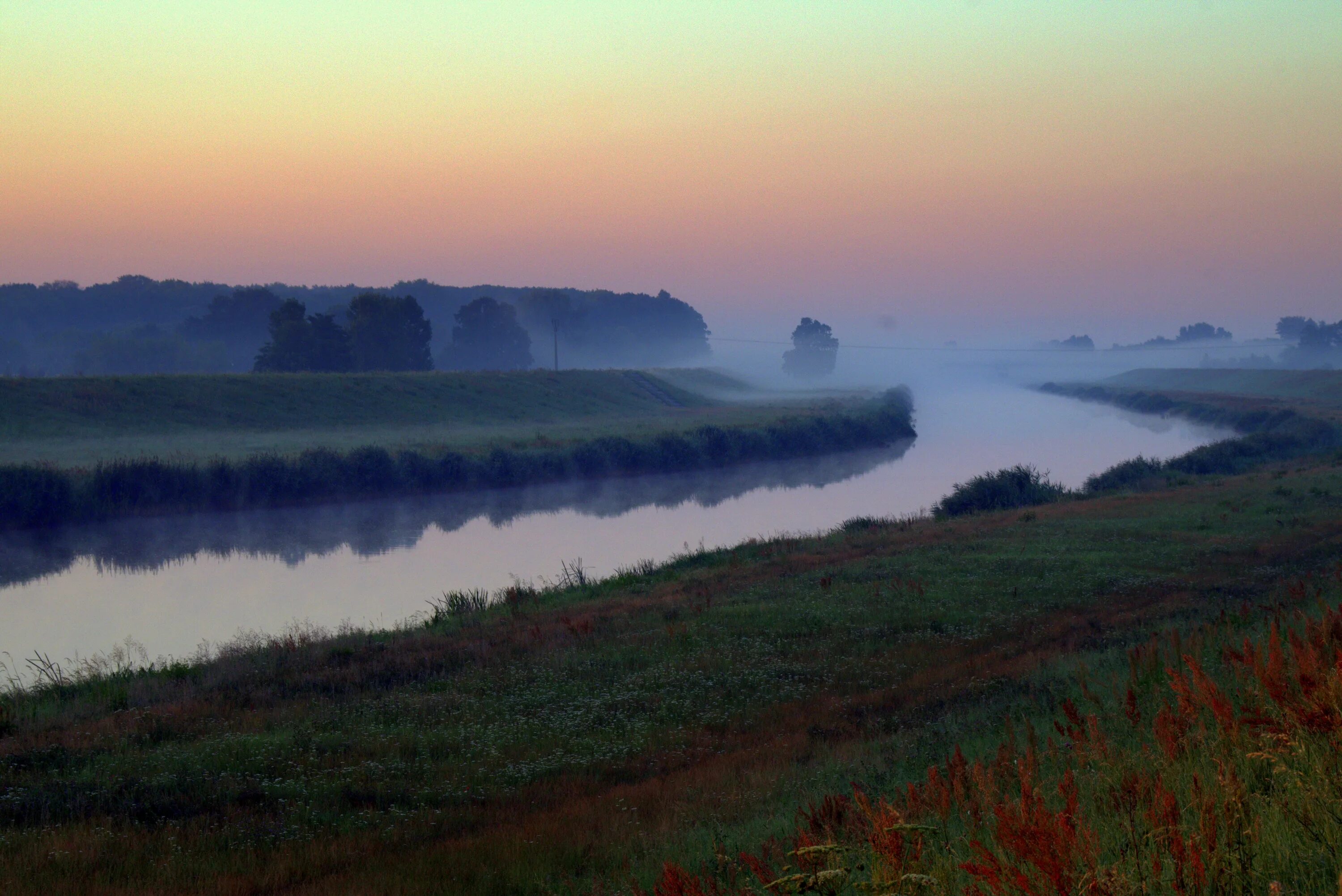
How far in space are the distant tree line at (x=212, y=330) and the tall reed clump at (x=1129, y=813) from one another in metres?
89.8

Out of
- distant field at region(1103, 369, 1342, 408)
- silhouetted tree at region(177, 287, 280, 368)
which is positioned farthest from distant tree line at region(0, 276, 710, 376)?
distant field at region(1103, 369, 1342, 408)

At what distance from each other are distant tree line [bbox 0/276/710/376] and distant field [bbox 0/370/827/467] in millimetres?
21604

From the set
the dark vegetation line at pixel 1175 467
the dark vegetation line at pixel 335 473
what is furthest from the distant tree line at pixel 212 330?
the dark vegetation line at pixel 1175 467

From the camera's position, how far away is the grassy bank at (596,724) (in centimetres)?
714

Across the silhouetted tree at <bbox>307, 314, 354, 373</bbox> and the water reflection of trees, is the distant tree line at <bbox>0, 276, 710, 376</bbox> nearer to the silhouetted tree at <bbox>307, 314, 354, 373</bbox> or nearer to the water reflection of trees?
the silhouetted tree at <bbox>307, 314, 354, 373</bbox>

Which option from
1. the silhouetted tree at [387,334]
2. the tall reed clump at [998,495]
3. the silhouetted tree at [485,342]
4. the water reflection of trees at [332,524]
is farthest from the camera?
the silhouetted tree at [485,342]

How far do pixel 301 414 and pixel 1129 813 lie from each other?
61.5 metres

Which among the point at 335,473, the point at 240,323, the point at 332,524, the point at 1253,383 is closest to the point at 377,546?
the point at 332,524

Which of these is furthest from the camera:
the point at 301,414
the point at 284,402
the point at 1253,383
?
the point at 1253,383

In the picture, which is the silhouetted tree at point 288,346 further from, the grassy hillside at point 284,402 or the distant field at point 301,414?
the distant field at point 301,414

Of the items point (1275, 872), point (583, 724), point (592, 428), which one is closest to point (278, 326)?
point (592, 428)

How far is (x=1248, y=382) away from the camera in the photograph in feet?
403

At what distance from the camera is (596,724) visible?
11.4 m

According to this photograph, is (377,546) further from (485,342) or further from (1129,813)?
(485,342)
